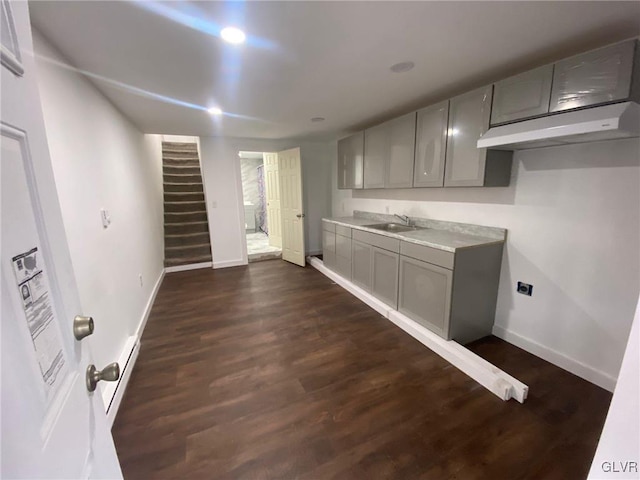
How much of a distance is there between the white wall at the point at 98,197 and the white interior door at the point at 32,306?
1.09m

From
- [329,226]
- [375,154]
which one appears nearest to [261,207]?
[329,226]

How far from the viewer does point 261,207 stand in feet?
26.5

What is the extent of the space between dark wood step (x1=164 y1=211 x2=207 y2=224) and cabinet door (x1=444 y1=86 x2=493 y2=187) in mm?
4498

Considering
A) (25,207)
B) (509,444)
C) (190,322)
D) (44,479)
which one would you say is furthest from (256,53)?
(509,444)

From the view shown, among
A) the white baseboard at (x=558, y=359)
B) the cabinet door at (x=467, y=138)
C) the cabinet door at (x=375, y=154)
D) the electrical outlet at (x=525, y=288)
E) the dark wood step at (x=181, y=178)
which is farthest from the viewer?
the dark wood step at (x=181, y=178)

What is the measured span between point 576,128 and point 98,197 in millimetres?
3118

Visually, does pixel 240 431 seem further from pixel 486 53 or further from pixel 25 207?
pixel 486 53

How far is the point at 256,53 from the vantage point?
1.71 m

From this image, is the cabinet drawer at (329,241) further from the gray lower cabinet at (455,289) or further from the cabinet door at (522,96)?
the cabinet door at (522,96)

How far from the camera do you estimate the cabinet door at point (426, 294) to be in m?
2.29

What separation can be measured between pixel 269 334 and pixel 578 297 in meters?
2.53

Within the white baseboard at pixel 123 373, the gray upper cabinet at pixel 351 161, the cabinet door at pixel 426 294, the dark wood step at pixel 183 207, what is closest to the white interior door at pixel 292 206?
the gray upper cabinet at pixel 351 161

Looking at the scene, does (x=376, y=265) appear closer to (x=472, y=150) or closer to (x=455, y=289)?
(x=455, y=289)

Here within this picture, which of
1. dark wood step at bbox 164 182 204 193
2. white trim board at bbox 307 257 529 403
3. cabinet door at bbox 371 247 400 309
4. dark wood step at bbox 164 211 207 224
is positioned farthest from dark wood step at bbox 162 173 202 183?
white trim board at bbox 307 257 529 403
